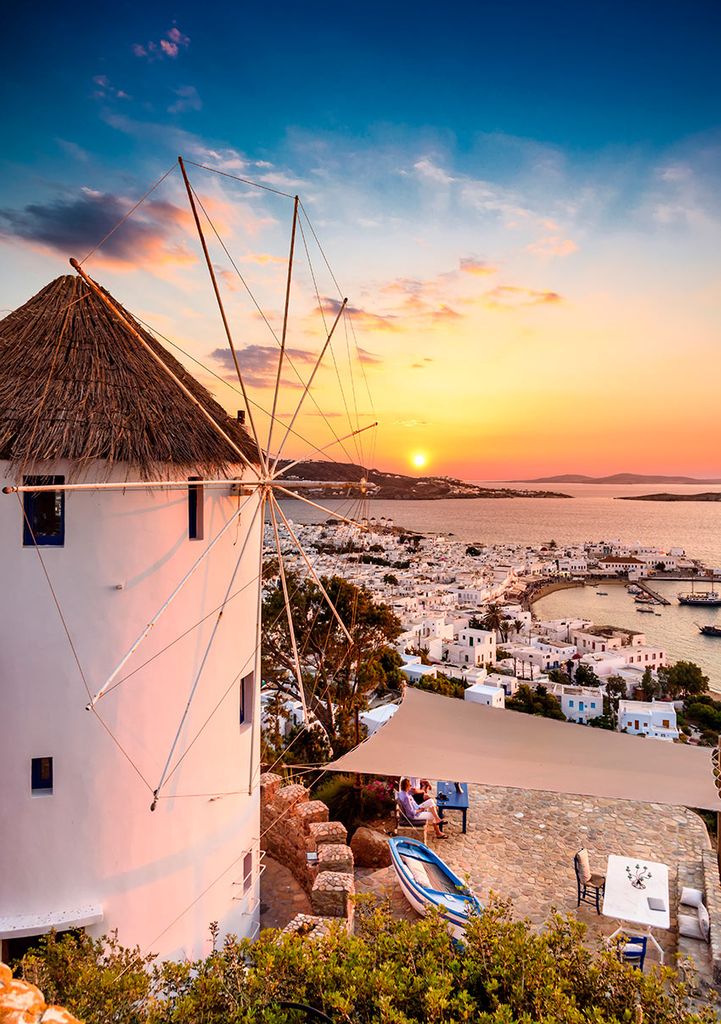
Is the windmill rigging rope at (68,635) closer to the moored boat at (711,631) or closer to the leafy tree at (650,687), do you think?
the leafy tree at (650,687)

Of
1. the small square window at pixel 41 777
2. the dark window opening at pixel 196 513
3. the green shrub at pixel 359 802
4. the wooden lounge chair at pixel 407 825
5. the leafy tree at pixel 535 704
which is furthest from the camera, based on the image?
the leafy tree at pixel 535 704

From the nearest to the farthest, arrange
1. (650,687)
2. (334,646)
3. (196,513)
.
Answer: (196,513) → (334,646) → (650,687)

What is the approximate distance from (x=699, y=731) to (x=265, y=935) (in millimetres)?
29078

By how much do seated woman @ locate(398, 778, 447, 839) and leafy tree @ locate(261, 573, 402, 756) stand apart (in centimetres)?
429

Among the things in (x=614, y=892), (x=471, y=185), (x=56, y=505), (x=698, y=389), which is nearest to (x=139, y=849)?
(x=56, y=505)

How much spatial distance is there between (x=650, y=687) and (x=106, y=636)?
117 ft

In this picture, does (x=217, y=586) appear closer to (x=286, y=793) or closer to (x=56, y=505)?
(x=56, y=505)

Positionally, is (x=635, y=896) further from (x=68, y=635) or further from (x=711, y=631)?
Result: (x=711, y=631)

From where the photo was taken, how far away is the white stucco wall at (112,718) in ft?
17.2

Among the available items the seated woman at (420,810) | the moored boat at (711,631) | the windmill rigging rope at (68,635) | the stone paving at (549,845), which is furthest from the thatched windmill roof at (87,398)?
the moored boat at (711,631)

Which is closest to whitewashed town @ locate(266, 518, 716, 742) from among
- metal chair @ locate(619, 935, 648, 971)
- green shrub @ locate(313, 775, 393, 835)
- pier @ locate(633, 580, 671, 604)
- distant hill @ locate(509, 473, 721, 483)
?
pier @ locate(633, 580, 671, 604)

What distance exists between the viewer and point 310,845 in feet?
25.2

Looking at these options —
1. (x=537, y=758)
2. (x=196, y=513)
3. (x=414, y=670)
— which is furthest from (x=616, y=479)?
(x=196, y=513)

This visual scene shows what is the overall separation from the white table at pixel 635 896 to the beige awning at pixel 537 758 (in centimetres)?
118
